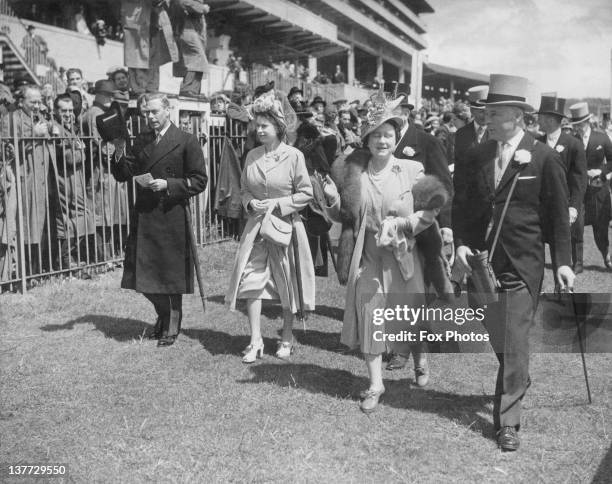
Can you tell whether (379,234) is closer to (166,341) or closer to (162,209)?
(162,209)

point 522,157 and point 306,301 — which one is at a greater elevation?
point 522,157

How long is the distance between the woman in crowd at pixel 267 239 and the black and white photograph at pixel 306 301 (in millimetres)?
18

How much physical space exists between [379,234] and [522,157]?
102 centimetres

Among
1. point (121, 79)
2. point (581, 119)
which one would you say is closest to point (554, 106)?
point (581, 119)

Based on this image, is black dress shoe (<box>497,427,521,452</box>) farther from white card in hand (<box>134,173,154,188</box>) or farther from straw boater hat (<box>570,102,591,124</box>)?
straw boater hat (<box>570,102,591,124</box>)

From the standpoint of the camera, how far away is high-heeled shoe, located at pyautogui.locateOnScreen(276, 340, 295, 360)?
6.16 metres

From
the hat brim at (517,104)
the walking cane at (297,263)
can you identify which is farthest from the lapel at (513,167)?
the walking cane at (297,263)

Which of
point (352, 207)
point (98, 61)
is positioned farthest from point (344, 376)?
point (98, 61)

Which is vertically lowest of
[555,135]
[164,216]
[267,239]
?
[267,239]

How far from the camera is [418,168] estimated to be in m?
4.97

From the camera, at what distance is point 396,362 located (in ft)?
19.7

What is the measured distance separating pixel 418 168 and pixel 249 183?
1.65 m

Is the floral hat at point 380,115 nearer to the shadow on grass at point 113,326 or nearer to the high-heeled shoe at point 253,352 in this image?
the high-heeled shoe at point 253,352

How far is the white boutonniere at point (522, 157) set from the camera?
4.29 metres
